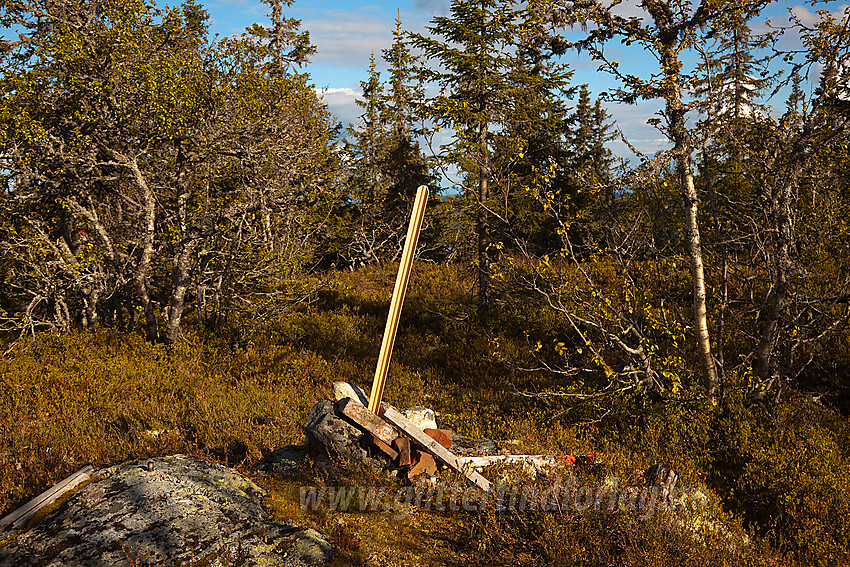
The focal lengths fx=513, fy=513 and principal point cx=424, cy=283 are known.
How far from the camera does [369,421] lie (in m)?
6.78

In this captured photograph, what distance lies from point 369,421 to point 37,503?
3621 millimetres

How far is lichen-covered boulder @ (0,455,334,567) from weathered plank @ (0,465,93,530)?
0.80 ft

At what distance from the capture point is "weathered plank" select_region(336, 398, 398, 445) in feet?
22.1

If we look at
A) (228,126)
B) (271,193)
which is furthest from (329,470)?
(228,126)

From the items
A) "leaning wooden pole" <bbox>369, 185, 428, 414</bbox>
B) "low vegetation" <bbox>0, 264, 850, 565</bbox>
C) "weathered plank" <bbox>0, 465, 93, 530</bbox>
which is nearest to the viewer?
"weathered plank" <bbox>0, 465, 93, 530</bbox>

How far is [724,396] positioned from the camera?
923 cm

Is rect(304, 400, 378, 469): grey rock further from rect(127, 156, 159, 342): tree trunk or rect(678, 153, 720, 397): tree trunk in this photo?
rect(127, 156, 159, 342): tree trunk

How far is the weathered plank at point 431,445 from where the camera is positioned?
6626 mm

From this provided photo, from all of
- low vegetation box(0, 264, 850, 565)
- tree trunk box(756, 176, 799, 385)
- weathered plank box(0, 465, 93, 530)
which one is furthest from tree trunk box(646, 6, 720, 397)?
weathered plank box(0, 465, 93, 530)

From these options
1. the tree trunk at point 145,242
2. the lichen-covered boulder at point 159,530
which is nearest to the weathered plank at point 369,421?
the lichen-covered boulder at point 159,530

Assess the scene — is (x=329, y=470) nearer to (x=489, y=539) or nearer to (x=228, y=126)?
(x=489, y=539)

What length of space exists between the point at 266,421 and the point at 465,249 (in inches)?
501

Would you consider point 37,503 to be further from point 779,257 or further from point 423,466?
point 779,257

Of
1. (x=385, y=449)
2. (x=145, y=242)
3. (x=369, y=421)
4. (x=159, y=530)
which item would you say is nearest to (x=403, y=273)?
(x=369, y=421)
